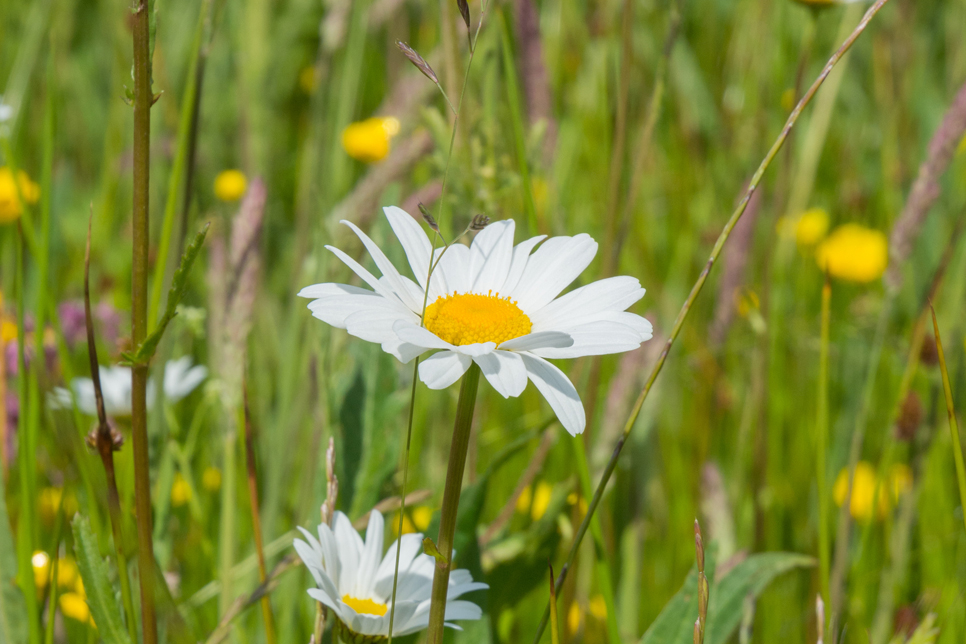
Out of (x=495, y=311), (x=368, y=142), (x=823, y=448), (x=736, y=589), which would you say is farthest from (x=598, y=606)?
(x=368, y=142)

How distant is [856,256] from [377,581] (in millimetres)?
1287

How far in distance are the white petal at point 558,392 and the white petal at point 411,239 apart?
0.33ft

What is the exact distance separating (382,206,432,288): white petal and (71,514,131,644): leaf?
0.79 ft

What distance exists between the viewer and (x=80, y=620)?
0.81m

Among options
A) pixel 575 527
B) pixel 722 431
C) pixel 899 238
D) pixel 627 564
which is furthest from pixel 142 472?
pixel 722 431

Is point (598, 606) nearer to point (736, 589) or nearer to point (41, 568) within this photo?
point (736, 589)

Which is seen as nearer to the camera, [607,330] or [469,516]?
[607,330]

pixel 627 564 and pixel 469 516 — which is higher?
pixel 469 516

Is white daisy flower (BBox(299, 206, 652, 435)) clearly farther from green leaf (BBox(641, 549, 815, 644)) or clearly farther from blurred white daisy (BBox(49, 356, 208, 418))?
blurred white daisy (BBox(49, 356, 208, 418))

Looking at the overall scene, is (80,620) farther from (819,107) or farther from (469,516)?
(819,107)

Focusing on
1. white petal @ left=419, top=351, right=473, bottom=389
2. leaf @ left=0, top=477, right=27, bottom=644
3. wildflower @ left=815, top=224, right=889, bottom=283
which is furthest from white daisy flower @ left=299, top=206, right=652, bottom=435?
wildflower @ left=815, top=224, right=889, bottom=283

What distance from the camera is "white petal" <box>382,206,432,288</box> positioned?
1.63 feet

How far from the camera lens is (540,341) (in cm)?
41

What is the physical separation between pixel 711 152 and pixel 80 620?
1563mm
